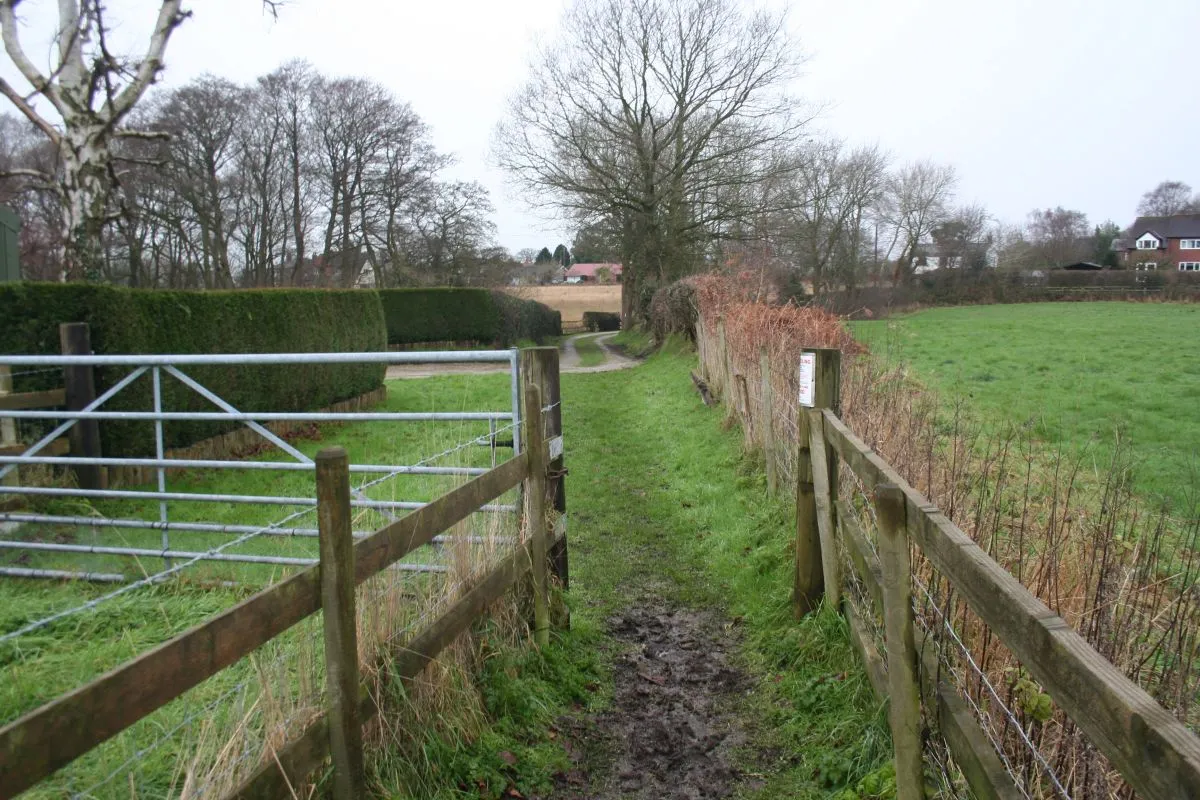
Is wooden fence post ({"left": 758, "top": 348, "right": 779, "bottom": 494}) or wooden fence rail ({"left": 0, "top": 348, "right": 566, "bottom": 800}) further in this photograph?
wooden fence post ({"left": 758, "top": 348, "right": 779, "bottom": 494})

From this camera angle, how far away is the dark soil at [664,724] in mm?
3521

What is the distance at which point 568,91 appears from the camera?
3216 cm

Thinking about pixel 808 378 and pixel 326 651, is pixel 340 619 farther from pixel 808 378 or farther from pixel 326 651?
pixel 808 378

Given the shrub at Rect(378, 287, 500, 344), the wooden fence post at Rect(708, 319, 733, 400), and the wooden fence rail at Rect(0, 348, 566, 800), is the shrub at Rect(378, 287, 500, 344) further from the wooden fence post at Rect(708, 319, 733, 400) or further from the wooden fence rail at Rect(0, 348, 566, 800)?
the wooden fence rail at Rect(0, 348, 566, 800)

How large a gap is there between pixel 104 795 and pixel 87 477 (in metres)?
6.84

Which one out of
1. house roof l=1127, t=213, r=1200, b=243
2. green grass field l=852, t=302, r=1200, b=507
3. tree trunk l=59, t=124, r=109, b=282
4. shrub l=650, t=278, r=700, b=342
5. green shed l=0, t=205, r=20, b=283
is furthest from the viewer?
house roof l=1127, t=213, r=1200, b=243

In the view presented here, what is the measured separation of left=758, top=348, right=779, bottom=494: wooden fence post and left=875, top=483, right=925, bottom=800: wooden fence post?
4.67 meters

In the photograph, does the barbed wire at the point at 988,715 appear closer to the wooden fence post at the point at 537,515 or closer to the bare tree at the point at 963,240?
the wooden fence post at the point at 537,515

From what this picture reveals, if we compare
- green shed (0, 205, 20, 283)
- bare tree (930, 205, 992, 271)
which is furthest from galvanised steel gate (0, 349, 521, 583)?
bare tree (930, 205, 992, 271)

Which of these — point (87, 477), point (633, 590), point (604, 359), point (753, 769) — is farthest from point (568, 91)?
point (753, 769)

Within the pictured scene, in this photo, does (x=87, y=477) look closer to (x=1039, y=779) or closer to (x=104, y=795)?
(x=104, y=795)

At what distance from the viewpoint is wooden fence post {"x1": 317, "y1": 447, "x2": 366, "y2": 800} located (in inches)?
95.5

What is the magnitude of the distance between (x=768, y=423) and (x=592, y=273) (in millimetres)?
90639

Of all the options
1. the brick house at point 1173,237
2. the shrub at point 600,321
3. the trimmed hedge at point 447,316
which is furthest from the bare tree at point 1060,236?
the trimmed hedge at point 447,316
